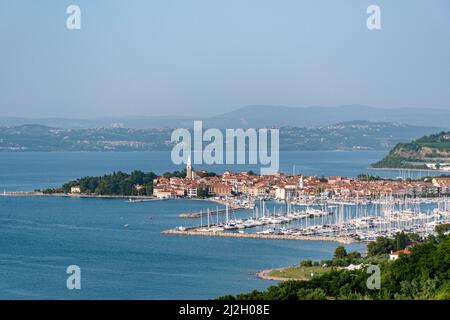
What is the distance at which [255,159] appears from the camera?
42.1 m

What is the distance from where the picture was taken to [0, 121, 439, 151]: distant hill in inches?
2249

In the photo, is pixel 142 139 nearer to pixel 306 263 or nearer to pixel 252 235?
pixel 252 235

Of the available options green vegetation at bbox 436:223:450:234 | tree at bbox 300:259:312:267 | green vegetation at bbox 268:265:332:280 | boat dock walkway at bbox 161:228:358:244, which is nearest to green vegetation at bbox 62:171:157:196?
boat dock walkway at bbox 161:228:358:244

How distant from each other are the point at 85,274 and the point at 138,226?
5047mm

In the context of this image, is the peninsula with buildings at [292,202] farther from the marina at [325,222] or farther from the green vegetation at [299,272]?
the green vegetation at [299,272]

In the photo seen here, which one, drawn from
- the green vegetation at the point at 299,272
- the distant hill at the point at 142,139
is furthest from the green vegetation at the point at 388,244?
the distant hill at the point at 142,139

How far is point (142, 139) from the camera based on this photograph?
195ft

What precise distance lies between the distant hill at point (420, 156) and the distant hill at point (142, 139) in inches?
714

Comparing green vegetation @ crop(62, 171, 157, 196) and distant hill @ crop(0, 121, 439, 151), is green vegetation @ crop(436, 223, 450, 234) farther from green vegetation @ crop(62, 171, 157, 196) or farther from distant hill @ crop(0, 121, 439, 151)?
distant hill @ crop(0, 121, 439, 151)

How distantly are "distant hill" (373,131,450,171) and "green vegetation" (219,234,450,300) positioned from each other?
85.8ft

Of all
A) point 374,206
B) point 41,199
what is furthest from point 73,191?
point 374,206

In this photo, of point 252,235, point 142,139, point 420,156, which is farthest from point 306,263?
point 142,139

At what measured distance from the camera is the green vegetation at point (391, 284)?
23.4 ft

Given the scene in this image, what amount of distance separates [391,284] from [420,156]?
29.4 meters
